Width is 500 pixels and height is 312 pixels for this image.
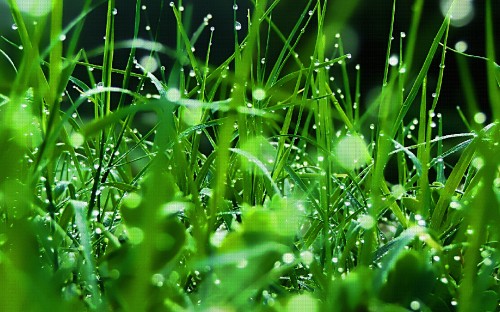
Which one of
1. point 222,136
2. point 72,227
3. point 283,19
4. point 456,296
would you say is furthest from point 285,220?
point 283,19

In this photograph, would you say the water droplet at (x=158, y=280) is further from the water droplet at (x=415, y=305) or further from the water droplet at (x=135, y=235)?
the water droplet at (x=415, y=305)

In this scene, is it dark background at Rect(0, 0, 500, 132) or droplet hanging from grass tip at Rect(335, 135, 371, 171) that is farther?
dark background at Rect(0, 0, 500, 132)

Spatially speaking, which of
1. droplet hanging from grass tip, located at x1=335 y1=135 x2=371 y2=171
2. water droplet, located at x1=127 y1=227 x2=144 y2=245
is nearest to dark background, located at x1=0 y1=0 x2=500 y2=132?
droplet hanging from grass tip, located at x1=335 y1=135 x2=371 y2=171

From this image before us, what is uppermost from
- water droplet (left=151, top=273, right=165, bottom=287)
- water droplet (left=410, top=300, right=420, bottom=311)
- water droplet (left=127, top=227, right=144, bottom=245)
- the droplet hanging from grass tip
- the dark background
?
the dark background

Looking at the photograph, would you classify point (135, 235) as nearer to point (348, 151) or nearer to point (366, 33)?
point (348, 151)

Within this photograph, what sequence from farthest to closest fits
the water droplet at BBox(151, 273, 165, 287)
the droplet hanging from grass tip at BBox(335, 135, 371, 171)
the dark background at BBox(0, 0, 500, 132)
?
the dark background at BBox(0, 0, 500, 132) < the droplet hanging from grass tip at BBox(335, 135, 371, 171) < the water droplet at BBox(151, 273, 165, 287)

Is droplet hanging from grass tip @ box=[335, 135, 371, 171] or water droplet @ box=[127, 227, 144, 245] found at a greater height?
droplet hanging from grass tip @ box=[335, 135, 371, 171]

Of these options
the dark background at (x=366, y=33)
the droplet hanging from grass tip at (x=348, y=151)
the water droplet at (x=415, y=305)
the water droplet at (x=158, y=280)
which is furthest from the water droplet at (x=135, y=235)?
the dark background at (x=366, y=33)

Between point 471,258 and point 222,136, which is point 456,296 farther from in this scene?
point 222,136

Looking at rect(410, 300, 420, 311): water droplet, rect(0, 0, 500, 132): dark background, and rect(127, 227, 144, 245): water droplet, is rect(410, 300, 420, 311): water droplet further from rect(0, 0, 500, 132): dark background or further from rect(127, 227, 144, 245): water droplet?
rect(0, 0, 500, 132): dark background

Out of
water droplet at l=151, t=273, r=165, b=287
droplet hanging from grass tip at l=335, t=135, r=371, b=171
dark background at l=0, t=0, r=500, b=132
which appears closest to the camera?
water droplet at l=151, t=273, r=165, b=287

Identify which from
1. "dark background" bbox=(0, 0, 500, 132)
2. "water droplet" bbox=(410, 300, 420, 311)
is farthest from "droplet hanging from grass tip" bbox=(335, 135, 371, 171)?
"dark background" bbox=(0, 0, 500, 132)

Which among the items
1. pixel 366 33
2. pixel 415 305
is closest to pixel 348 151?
pixel 415 305
